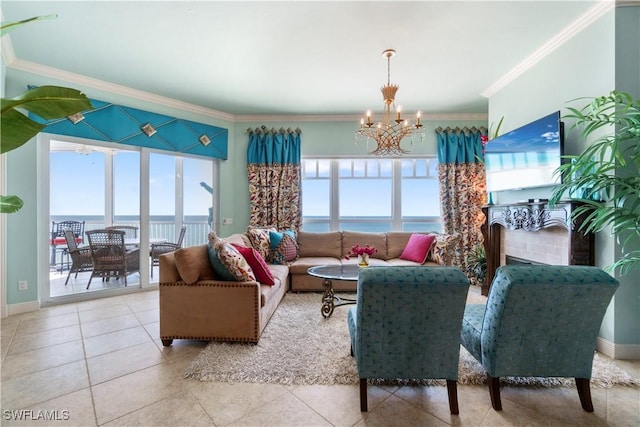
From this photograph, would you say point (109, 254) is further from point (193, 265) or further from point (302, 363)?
point (302, 363)

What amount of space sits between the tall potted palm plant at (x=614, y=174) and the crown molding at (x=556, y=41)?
0.69 meters

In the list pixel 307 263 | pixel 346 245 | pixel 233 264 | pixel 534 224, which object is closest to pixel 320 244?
pixel 346 245

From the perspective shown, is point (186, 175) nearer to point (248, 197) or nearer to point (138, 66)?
point (248, 197)

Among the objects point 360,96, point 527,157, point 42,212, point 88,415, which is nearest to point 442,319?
point 88,415

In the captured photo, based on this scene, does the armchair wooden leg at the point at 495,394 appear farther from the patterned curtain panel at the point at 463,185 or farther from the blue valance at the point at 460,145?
the blue valance at the point at 460,145

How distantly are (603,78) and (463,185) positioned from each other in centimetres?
231

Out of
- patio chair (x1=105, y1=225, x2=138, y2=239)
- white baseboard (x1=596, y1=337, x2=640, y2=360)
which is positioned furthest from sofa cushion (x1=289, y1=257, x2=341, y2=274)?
white baseboard (x1=596, y1=337, x2=640, y2=360)

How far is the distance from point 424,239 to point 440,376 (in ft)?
8.58

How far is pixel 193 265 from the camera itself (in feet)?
7.47

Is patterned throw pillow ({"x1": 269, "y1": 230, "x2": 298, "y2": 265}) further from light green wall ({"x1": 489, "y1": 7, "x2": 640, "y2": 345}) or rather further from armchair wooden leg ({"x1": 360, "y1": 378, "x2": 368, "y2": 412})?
light green wall ({"x1": 489, "y1": 7, "x2": 640, "y2": 345})

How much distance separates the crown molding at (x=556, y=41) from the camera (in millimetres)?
2201

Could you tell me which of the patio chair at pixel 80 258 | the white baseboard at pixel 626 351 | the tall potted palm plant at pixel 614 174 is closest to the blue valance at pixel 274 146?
Result: the patio chair at pixel 80 258

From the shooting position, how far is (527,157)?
2.85 metres

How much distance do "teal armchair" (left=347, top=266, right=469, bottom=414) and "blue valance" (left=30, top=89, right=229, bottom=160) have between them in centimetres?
355
